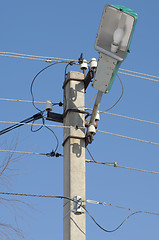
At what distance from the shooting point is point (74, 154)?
6.43 meters

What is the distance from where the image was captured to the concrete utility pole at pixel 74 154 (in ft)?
19.9


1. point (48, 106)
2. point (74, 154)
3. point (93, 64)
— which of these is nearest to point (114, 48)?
point (93, 64)

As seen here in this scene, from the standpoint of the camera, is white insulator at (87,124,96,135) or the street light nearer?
the street light

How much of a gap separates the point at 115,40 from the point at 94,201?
6.57 feet

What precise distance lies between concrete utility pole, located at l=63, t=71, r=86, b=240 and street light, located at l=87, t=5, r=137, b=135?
2.68 ft

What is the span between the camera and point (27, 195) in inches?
245

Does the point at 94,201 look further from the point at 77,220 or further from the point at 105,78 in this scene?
the point at 105,78

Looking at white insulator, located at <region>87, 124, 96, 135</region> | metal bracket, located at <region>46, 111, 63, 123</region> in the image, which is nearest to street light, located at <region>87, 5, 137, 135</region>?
white insulator, located at <region>87, 124, 96, 135</region>

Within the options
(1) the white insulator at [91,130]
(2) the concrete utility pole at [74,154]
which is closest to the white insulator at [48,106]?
(2) the concrete utility pole at [74,154]

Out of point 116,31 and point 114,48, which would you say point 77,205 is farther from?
point 116,31

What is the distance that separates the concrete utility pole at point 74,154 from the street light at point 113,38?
0.82m

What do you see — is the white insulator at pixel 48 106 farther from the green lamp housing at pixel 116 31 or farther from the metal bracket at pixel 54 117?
the green lamp housing at pixel 116 31

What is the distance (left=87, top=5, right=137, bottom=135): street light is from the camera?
5.88 meters

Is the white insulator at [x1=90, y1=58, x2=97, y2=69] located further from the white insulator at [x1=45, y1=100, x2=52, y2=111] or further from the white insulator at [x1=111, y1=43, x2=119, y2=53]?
the white insulator at [x1=111, y1=43, x2=119, y2=53]
